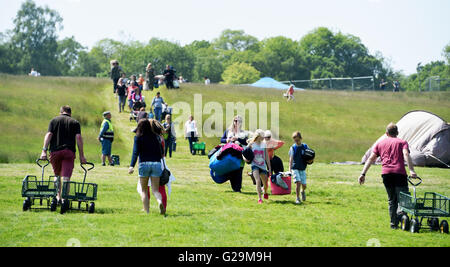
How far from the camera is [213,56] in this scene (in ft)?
512

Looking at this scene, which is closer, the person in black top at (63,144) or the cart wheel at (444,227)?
the cart wheel at (444,227)

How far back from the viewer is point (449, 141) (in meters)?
29.9

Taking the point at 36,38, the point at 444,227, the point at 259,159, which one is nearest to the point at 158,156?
the point at 259,159

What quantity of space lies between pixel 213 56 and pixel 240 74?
16.2 metres

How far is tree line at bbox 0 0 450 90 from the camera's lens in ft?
421

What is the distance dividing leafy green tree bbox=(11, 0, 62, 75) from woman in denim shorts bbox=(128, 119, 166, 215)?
12094 cm

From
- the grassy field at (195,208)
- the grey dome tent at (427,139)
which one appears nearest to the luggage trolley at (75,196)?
the grassy field at (195,208)

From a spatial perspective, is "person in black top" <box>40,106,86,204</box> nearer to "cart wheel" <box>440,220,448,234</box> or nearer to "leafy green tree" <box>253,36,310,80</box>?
"cart wheel" <box>440,220,448,234</box>

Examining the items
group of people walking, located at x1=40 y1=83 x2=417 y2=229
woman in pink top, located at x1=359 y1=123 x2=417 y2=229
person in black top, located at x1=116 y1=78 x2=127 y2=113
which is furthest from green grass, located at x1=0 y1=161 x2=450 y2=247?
person in black top, located at x1=116 y1=78 x2=127 y2=113

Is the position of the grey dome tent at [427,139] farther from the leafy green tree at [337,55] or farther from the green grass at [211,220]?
the leafy green tree at [337,55]

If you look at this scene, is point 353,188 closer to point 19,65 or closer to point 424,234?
point 424,234

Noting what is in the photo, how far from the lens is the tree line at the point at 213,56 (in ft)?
421
